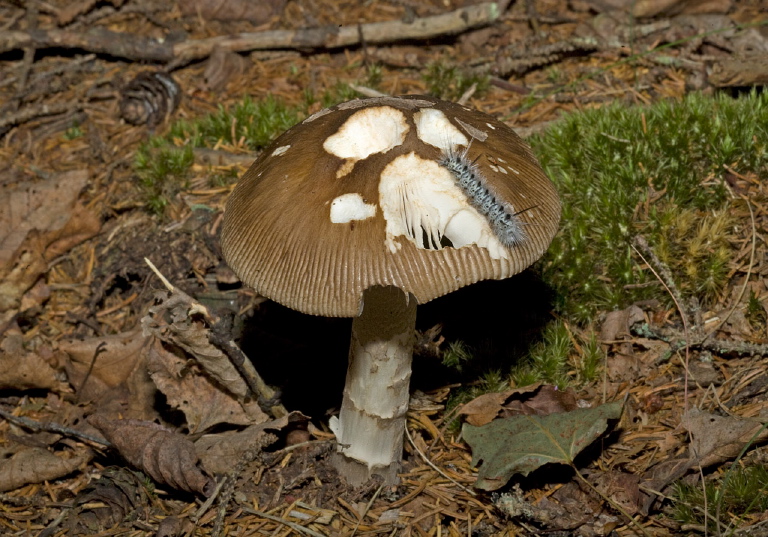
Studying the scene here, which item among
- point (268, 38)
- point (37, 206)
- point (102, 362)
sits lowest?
point (102, 362)

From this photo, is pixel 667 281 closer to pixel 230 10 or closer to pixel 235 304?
pixel 235 304

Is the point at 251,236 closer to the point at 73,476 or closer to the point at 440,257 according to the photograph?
the point at 440,257

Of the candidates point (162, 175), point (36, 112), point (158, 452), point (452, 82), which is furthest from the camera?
point (36, 112)

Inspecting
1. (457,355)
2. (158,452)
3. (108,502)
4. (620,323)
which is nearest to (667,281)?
(620,323)

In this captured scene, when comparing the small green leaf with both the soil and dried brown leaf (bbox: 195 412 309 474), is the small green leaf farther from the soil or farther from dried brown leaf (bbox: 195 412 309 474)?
dried brown leaf (bbox: 195 412 309 474)

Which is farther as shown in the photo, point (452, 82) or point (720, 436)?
point (452, 82)

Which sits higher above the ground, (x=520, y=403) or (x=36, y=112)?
(x=36, y=112)
